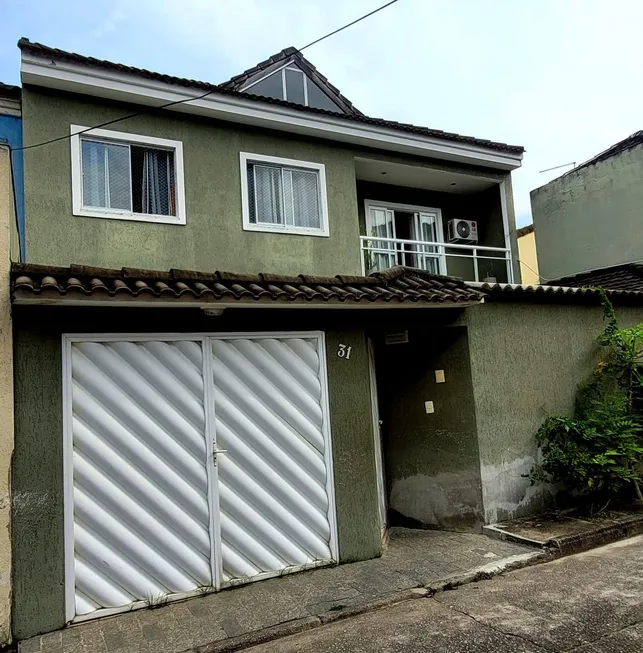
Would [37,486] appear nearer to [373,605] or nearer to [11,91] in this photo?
[373,605]

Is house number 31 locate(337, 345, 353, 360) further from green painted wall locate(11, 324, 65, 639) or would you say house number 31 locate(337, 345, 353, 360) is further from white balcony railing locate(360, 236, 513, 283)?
white balcony railing locate(360, 236, 513, 283)

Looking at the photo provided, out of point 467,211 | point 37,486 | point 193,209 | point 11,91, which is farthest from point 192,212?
point 467,211

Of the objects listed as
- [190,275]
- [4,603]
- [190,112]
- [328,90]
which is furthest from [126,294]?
[328,90]

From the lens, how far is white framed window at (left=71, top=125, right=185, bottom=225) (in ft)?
25.6

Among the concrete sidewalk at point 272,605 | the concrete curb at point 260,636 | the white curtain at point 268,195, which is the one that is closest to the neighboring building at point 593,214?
the white curtain at point 268,195

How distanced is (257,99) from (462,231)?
581 centimetres

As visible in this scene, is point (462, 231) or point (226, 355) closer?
point (226, 355)

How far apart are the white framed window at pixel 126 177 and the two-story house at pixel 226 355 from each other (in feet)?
0.10

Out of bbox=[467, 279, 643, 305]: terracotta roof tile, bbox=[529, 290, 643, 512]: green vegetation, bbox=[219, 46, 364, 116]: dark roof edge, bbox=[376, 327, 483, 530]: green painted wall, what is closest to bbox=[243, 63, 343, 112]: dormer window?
bbox=[219, 46, 364, 116]: dark roof edge

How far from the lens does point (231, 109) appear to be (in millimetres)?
8617

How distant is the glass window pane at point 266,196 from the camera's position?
29.7 ft

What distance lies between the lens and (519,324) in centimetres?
796

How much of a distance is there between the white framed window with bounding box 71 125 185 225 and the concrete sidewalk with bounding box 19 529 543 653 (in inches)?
210

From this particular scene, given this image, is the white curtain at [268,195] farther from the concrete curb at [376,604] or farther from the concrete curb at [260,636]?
the concrete curb at [260,636]
